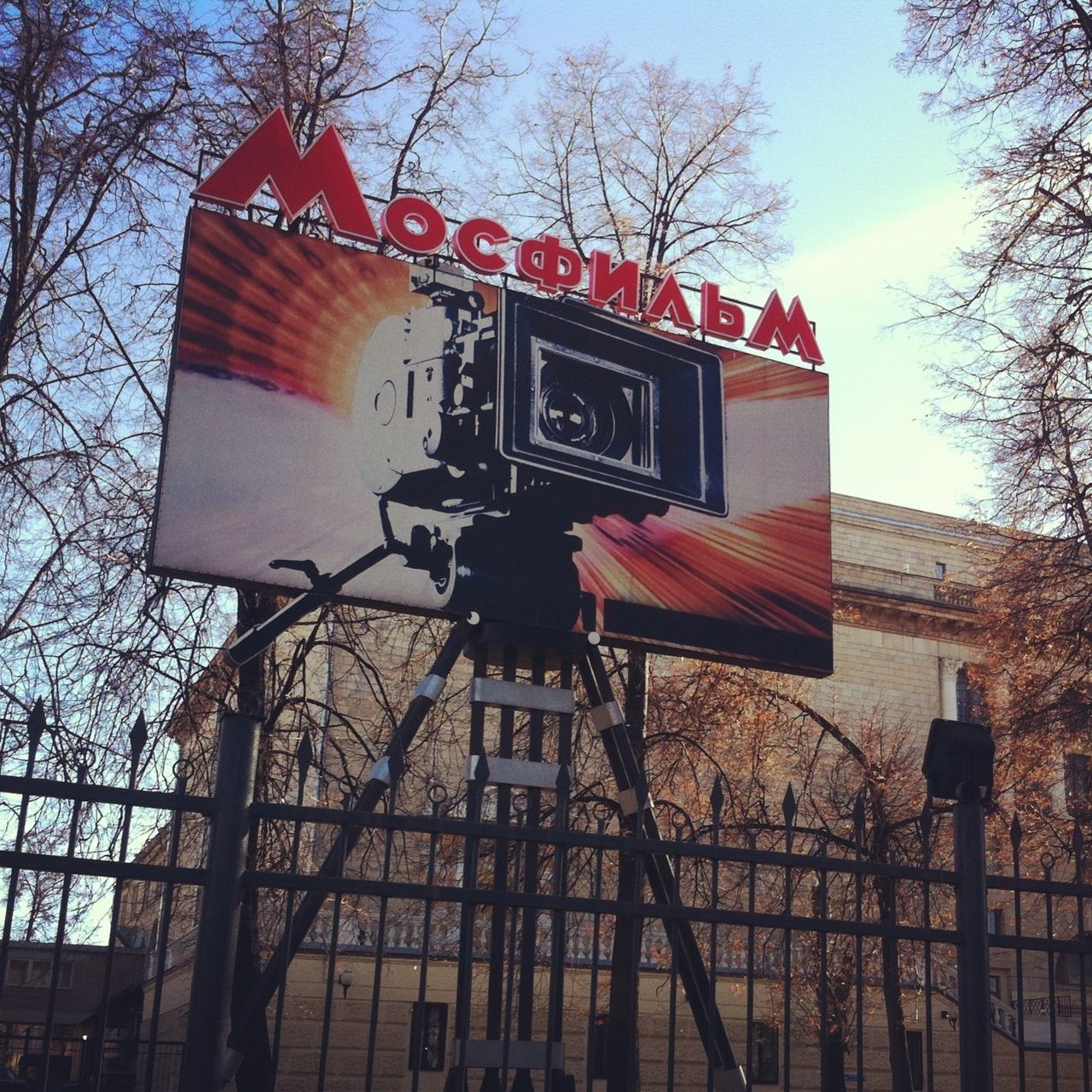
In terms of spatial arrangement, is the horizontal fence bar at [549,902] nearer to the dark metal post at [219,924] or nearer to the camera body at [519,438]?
the dark metal post at [219,924]

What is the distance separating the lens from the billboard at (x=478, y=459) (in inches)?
416

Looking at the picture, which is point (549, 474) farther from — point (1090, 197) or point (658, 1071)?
point (658, 1071)

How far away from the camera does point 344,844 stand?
221 inches

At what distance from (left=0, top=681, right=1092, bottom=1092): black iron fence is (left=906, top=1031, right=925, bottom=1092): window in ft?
0.29

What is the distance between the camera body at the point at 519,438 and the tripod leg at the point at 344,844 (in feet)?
1.58

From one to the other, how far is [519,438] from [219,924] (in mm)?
6906

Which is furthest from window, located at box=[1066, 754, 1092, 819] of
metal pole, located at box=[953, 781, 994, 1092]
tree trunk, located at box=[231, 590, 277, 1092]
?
metal pole, located at box=[953, 781, 994, 1092]

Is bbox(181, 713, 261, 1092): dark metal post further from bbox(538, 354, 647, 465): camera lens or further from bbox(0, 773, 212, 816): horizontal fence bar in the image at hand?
bbox(538, 354, 647, 465): camera lens

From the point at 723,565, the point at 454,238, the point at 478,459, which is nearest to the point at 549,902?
the point at 478,459

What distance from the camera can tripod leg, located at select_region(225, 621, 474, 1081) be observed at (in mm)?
5809

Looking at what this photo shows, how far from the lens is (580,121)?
20234mm

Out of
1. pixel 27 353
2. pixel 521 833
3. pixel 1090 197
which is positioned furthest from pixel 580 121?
pixel 521 833

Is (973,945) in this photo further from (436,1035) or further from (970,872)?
(436,1035)

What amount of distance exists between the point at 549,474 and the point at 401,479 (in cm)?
127
